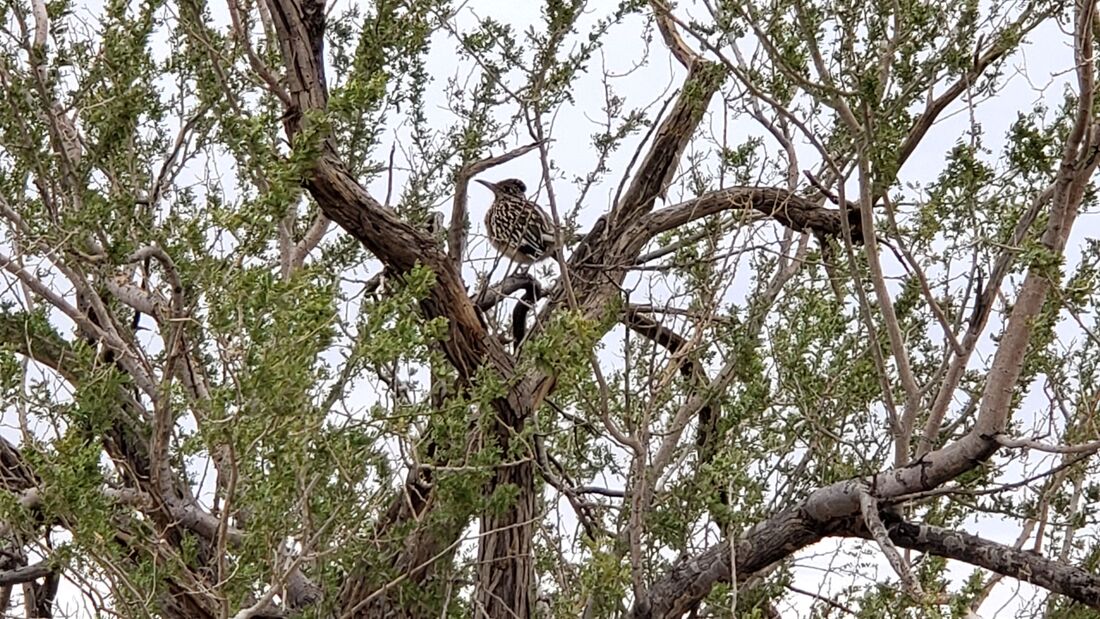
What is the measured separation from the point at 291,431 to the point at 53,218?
1.34 meters

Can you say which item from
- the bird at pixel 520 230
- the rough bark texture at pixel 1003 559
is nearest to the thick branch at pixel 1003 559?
the rough bark texture at pixel 1003 559

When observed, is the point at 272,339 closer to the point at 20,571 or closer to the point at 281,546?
the point at 281,546

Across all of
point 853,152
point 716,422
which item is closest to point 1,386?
point 716,422

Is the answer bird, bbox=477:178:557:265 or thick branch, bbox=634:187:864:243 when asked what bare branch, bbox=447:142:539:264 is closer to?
bird, bbox=477:178:557:265

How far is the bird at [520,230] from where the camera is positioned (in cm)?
396

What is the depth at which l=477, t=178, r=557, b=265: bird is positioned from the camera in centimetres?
396

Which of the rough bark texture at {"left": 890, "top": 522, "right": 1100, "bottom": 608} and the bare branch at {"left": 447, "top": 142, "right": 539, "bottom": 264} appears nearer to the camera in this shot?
the rough bark texture at {"left": 890, "top": 522, "right": 1100, "bottom": 608}

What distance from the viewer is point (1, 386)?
336cm

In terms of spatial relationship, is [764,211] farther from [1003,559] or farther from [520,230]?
[1003,559]

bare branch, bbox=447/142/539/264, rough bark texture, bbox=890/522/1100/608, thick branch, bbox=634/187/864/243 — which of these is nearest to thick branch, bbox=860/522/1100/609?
rough bark texture, bbox=890/522/1100/608

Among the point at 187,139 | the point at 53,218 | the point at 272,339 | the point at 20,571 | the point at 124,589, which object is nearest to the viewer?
the point at 272,339

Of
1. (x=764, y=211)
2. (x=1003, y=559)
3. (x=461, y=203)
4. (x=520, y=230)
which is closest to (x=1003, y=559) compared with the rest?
(x=1003, y=559)

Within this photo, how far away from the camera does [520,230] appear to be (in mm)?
3979

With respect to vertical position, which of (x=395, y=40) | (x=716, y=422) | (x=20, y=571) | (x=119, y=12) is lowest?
(x=20, y=571)
